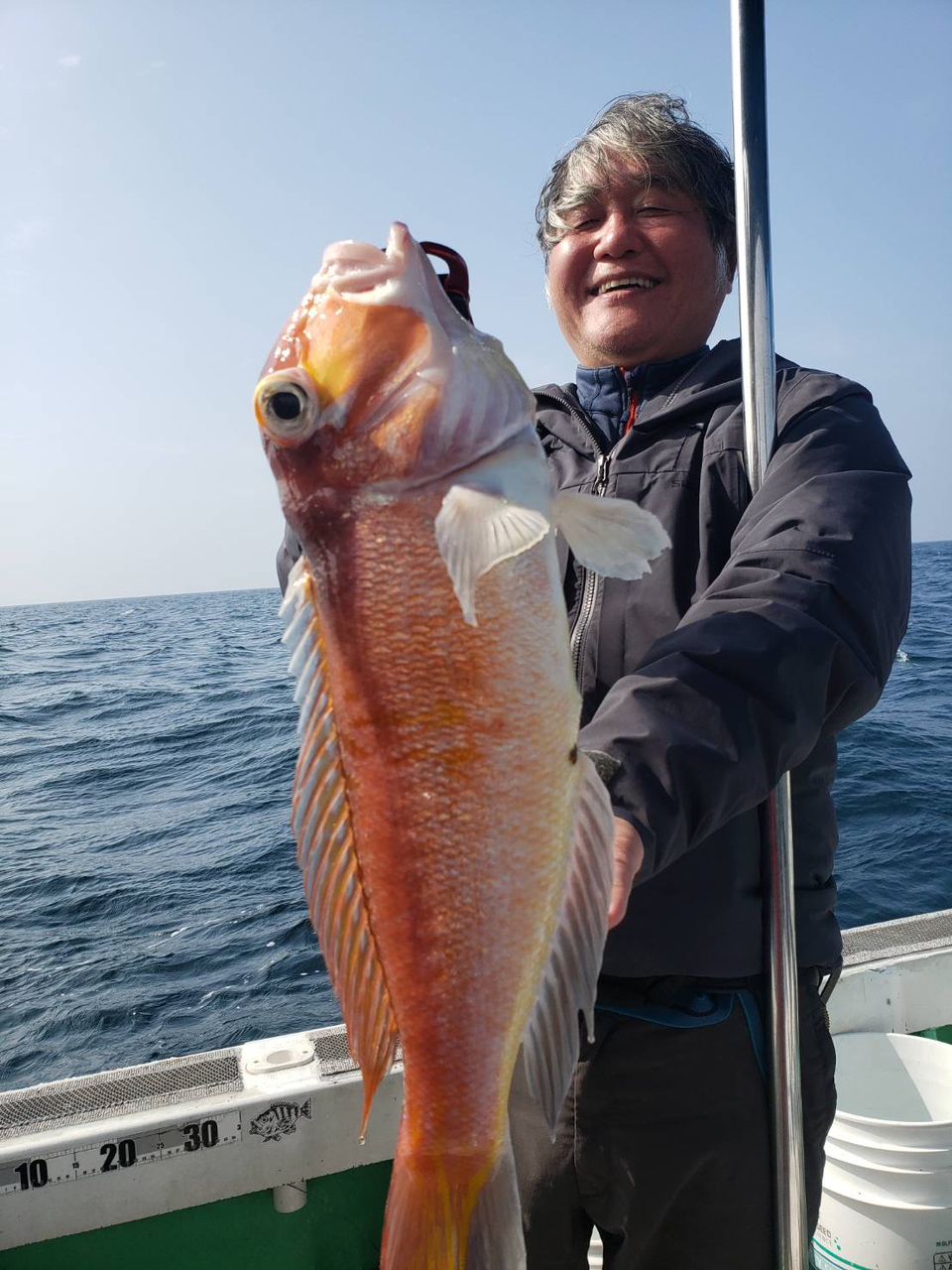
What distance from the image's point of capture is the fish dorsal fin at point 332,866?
126cm

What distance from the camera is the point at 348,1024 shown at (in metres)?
1.26

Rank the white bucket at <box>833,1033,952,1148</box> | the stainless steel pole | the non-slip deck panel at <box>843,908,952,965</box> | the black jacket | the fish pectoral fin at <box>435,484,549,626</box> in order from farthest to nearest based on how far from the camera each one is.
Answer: the non-slip deck panel at <box>843,908,952,965</box>, the white bucket at <box>833,1033,952,1148</box>, the stainless steel pole, the black jacket, the fish pectoral fin at <box>435,484,549,626</box>

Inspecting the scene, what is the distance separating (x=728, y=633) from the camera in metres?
1.47

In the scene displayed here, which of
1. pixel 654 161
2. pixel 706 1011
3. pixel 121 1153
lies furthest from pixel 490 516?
pixel 121 1153

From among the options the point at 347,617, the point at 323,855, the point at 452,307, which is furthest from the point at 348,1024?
the point at 452,307

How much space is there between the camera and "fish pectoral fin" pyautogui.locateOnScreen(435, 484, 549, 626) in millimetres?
1173

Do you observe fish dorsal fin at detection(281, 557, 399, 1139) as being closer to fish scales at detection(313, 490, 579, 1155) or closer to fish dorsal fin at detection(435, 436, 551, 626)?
fish scales at detection(313, 490, 579, 1155)

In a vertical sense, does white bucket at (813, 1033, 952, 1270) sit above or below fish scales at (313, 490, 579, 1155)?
below

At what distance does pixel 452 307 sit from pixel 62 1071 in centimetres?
710

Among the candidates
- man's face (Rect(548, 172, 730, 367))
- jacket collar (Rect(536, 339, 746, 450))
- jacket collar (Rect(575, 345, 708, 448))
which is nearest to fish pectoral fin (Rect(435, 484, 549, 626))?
jacket collar (Rect(536, 339, 746, 450))

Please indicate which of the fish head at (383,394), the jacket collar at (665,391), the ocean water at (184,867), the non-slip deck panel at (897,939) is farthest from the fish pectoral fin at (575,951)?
the ocean water at (184,867)

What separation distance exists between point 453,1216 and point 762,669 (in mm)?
903

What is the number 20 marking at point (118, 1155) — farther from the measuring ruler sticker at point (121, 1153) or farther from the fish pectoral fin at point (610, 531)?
the fish pectoral fin at point (610, 531)

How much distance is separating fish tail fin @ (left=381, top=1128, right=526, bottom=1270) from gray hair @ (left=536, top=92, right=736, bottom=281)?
2.34 m
